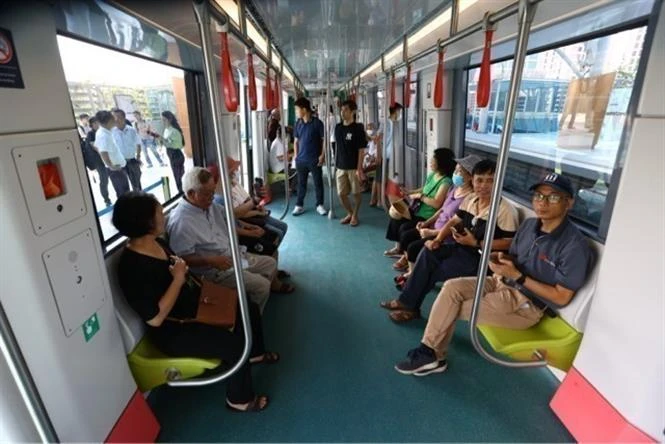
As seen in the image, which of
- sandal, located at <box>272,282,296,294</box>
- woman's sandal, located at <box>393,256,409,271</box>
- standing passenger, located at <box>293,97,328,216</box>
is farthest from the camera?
standing passenger, located at <box>293,97,328,216</box>

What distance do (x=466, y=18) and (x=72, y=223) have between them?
7.42 feet

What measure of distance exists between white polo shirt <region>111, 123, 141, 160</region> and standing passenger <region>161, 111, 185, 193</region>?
21.9 inches

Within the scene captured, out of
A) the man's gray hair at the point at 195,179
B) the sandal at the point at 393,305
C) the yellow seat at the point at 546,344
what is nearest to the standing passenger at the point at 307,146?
the sandal at the point at 393,305

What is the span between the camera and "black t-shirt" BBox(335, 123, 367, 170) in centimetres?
471

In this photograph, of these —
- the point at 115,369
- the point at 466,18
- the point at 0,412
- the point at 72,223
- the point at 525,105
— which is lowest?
the point at 115,369

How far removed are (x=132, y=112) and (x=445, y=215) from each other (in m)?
2.41

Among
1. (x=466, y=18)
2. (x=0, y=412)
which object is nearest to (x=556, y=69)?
(x=466, y=18)

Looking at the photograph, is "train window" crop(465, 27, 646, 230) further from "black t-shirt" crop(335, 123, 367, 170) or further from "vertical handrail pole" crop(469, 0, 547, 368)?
"black t-shirt" crop(335, 123, 367, 170)

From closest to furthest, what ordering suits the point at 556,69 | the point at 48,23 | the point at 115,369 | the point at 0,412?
the point at 0,412 → the point at 48,23 → the point at 115,369 → the point at 556,69

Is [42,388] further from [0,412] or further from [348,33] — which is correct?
[348,33]

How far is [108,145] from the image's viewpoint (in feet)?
7.44

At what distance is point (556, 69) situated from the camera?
246cm

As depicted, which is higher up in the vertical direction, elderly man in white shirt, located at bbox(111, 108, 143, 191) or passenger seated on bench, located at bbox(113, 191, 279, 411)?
elderly man in white shirt, located at bbox(111, 108, 143, 191)

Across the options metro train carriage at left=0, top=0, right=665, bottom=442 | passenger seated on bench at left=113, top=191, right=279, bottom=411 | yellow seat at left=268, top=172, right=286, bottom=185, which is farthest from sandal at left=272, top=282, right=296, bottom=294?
yellow seat at left=268, top=172, right=286, bottom=185
